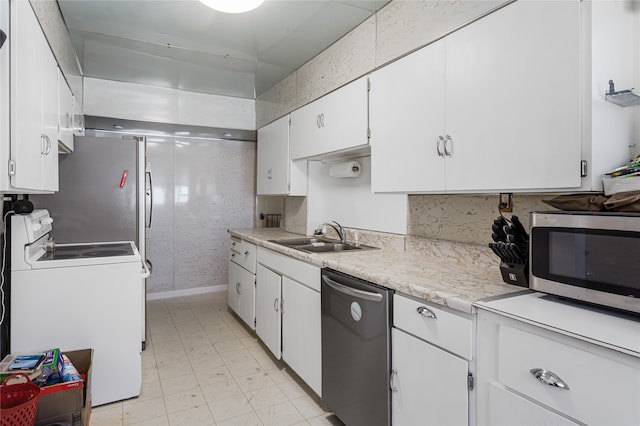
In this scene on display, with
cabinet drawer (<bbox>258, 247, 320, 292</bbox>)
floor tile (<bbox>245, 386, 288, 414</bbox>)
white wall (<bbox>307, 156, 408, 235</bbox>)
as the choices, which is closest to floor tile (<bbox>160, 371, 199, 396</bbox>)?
floor tile (<bbox>245, 386, 288, 414</bbox>)

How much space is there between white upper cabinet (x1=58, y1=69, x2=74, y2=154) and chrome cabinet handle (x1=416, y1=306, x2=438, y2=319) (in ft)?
7.10

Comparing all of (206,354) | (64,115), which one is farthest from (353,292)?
(64,115)

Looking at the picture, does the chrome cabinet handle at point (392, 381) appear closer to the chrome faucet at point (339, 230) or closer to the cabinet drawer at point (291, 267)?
the cabinet drawer at point (291, 267)

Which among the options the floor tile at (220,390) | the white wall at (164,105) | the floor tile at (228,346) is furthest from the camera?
the white wall at (164,105)

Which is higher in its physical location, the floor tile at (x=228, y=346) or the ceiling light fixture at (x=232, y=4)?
the ceiling light fixture at (x=232, y=4)

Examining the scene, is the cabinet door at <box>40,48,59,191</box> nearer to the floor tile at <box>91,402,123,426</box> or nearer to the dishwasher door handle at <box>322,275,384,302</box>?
the floor tile at <box>91,402,123,426</box>

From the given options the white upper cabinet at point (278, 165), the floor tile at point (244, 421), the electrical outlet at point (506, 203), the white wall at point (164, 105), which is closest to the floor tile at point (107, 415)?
the floor tile at point (244, 421)

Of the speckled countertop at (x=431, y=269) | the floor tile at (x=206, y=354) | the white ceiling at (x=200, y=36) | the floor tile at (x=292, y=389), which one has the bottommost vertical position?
the floor tile at (x=292, y=389)

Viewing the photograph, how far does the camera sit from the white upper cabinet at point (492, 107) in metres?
1.25

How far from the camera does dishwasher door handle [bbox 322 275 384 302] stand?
5.24 ft

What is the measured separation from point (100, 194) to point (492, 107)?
2.82 metres

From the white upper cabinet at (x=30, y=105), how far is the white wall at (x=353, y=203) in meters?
2.02

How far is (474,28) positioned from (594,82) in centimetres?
58

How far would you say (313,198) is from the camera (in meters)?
3.45
